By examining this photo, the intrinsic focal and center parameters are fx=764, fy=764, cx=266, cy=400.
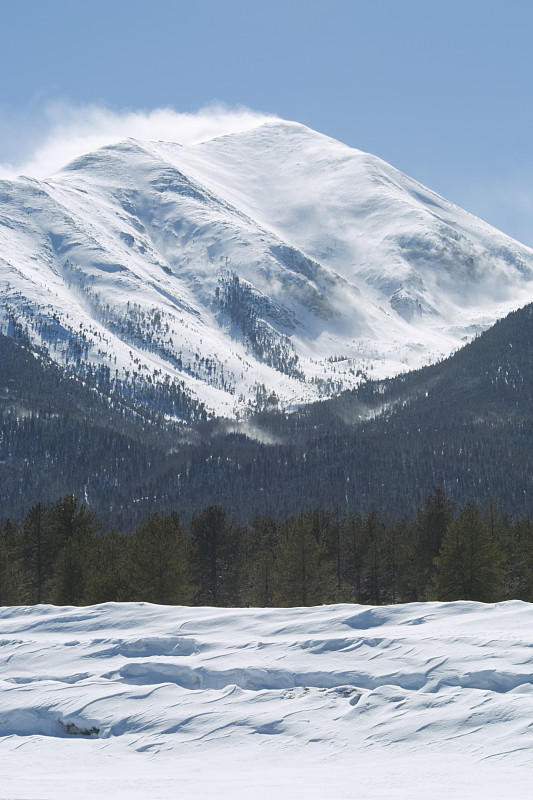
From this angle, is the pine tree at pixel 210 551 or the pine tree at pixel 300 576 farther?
the pine tree at pixel 210 551

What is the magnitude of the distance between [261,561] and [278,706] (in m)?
30.9

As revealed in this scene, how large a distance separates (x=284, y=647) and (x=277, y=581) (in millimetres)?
21461

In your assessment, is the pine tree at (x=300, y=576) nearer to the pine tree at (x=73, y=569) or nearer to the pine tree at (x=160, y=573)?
the pine tree at (x=160, y=573)

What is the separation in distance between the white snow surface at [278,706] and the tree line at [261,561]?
13.6 metres

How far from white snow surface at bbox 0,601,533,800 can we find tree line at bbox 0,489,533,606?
44.5 ft

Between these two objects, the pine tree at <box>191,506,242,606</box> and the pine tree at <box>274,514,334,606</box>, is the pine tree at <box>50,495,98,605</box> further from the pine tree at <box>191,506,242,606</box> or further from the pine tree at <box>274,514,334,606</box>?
the pine tree at <box>274,514,334,606</box>

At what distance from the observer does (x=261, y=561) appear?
162 feet

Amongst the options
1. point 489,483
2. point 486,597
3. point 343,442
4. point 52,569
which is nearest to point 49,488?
point 343,442

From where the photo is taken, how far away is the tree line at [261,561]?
37125mm

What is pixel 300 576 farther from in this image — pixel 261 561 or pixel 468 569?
pixel 468 569

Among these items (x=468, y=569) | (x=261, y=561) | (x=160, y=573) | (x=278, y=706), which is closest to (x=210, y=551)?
(x=261, y=561)

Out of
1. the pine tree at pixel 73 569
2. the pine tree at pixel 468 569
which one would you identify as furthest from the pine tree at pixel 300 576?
the pine tree at pixel 73 569

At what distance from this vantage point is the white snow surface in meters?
15.1

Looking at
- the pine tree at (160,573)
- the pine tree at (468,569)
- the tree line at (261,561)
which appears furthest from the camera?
the pine tree at (160,573)
